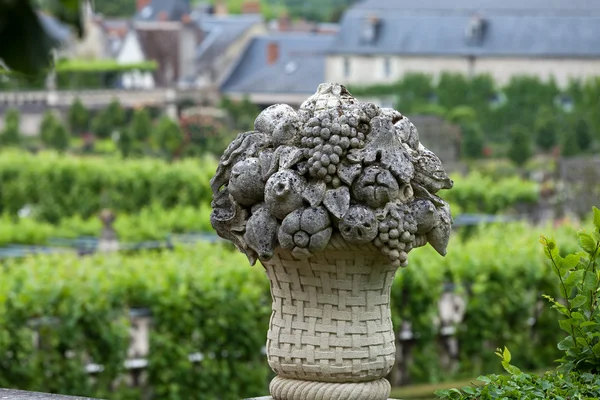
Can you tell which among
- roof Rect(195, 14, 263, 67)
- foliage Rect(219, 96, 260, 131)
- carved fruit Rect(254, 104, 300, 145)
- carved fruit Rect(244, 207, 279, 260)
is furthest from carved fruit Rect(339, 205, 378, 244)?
roof Rect(195, 14, 263, 67)

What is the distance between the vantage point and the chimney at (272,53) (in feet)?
221

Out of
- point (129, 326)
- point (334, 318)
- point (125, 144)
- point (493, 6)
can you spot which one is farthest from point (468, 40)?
point (334, 318)

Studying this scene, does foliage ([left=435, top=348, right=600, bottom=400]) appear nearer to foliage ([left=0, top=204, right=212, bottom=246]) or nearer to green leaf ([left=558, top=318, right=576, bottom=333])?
green leaf ([left=558, top=318, right=576, bottom=333])

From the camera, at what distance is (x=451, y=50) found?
60.1 m

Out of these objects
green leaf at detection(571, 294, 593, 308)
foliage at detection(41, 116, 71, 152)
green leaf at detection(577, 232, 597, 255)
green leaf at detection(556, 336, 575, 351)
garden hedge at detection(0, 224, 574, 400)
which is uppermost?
green leaf at detection(577, 232, 597, 255)

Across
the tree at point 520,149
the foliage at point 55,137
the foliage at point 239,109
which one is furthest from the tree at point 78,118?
the tree at point 520,149

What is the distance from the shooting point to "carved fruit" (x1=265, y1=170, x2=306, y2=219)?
443 cm

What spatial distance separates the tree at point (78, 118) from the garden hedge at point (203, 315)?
4300 centimetres

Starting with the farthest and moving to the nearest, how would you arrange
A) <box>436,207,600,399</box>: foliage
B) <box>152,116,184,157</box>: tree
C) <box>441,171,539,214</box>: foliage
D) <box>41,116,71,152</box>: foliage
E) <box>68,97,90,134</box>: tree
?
<box>68,97,90,134</box>: tree
<box>41,116,71,152</box>: foliage
<box>152,116,184,157</box>: tree
<box>441,171,539,214</box>: foliage
<box>436,207,600,399</box>: foliage

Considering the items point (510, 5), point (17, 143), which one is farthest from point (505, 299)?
point (510, 5)

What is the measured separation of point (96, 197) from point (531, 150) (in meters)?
25.5

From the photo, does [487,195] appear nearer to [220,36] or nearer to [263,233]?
[263,233]

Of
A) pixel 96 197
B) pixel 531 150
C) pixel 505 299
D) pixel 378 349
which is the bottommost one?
pixel 531 150

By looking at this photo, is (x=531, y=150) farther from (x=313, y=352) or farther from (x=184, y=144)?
(x=313, y=352)
